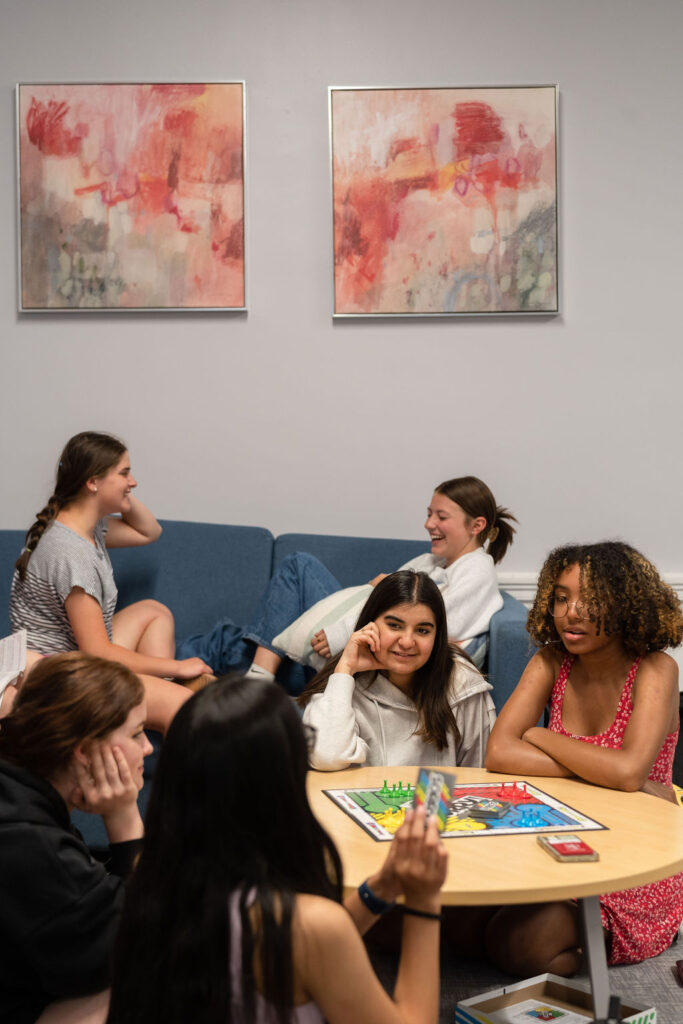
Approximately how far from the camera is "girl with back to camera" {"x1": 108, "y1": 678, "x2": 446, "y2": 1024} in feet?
3.31

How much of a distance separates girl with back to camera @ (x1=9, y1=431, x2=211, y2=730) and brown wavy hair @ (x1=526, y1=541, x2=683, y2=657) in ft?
3.88

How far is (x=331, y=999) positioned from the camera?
3.42 feet

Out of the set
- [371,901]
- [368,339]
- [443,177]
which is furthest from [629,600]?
[443,177]

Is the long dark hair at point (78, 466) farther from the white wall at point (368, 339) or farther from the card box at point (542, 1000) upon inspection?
the card box at point (542, 1000)

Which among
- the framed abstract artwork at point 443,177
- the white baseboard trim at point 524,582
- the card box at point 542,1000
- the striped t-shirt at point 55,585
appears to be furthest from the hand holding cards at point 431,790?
the framed abstract artwork at point 443,177

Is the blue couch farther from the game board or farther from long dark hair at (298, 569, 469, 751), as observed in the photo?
the game board

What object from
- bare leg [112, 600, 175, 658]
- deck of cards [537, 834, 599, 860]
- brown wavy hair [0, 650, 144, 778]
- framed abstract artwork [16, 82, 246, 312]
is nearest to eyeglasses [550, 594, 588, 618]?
deck of cards [537, 834, 599, 860]

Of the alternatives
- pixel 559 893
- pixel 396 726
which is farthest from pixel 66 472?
pixel 559 893

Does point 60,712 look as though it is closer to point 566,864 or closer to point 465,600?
point 566,864

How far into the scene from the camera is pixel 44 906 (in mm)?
1244

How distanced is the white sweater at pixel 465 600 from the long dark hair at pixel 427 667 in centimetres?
49

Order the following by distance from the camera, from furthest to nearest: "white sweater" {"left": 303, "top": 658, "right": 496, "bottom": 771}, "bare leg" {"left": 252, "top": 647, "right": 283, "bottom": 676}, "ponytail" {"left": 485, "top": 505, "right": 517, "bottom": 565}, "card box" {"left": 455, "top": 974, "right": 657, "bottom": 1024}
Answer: "ponytail" {"left": 485, "top": 505, "right": 517, "bottom": 565} → "bare leg" {"left": 252, "top": 647, "right": 283, "bottom": 676} → "white sweater" {"left": 303, "top": 658, "right": 496, "bottom": 771} → "card box" {"left": 455, "top": 974, "right": 657, "bottom": 1024}

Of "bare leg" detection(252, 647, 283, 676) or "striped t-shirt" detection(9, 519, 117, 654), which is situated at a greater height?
"striped t-shirt" detection(9, 519, 117, 654)

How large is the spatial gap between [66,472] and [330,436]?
3.87ft
